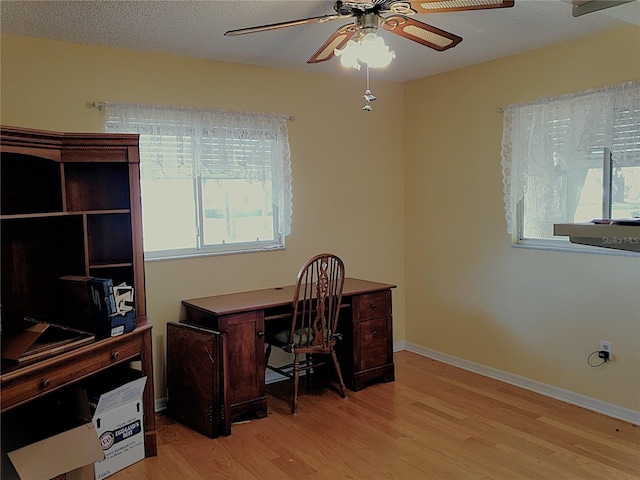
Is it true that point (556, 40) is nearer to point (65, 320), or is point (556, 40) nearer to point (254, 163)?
point (254, 163)

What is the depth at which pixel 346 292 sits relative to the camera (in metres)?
3.80

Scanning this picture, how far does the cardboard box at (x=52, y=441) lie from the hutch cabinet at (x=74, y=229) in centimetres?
26

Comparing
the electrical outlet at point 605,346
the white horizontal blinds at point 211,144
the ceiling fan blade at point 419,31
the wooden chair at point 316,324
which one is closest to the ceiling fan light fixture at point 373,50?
the ceiling fan blade at point 419,31

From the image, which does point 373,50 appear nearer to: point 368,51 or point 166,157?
point 368,51

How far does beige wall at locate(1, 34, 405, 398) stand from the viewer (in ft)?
10.3

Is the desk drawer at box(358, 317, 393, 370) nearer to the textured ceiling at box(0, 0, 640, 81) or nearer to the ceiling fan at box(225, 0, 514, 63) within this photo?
the textured ceiling at box(0, 0, 640, 81)

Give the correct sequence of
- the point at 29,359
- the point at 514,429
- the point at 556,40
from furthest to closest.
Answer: the point at 556,40, the point at 514,429, the point at 29,359

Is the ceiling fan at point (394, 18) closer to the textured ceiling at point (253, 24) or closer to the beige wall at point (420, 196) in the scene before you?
the textured ceiling at point (253, 24)

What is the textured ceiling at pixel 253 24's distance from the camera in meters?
2.68

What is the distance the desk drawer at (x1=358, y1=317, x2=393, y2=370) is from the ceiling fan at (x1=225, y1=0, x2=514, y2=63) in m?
2.07

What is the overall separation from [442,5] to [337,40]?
1.95 feet

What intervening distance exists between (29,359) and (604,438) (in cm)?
309

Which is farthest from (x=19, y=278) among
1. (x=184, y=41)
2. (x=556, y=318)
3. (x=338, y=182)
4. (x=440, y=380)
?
(x=556, y=318)

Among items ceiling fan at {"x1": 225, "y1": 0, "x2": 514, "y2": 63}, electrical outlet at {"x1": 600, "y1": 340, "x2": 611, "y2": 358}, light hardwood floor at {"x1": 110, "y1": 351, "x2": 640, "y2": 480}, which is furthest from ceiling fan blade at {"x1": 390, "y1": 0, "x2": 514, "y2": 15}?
electrical outlet at {"x1": 600, "y1": 340, "x2": 611, "y2": 358}
